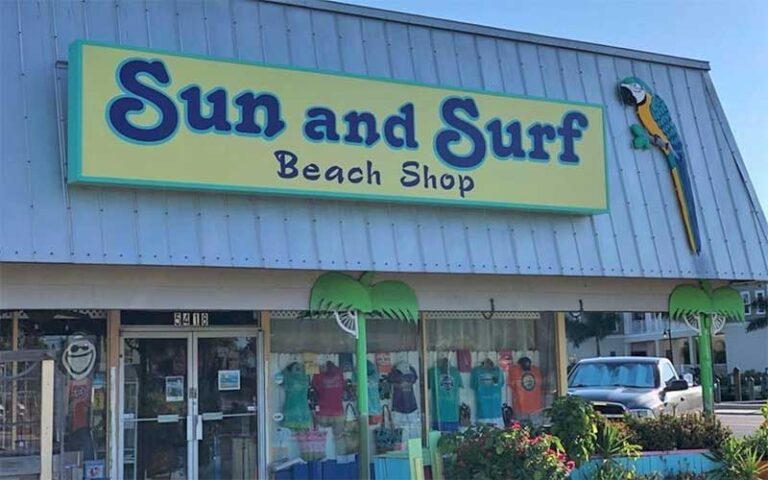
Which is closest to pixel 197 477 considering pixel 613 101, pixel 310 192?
pixel 310 192

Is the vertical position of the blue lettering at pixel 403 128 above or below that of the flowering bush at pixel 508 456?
above

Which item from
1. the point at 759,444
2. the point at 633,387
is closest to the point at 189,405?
the point at 759,444

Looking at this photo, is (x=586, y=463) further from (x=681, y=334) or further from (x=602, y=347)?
(x=602, y=347)

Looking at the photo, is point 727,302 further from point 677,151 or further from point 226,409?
point 226,409

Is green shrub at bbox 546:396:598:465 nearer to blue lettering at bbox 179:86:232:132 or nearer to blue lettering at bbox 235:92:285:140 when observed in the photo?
blue lettering at bbox 235:92:285:140

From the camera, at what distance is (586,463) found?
1109cm

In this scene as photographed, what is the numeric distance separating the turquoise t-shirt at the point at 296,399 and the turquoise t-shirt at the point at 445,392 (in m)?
1.86

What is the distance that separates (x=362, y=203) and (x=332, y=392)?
122 inches

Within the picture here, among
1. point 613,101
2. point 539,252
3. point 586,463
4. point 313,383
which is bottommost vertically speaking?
point 586,463

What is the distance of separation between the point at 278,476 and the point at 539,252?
431 centimetres

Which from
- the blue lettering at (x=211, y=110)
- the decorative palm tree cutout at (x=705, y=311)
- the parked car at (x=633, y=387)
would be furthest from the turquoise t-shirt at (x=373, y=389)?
the parked car at (x=633, y=387)

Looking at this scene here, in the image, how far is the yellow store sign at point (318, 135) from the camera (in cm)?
941

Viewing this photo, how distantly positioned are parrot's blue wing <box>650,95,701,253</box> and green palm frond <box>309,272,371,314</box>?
4.93 m

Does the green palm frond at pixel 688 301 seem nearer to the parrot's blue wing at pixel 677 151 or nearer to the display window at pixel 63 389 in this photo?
the parrot's blue wing at pixel 677 151
